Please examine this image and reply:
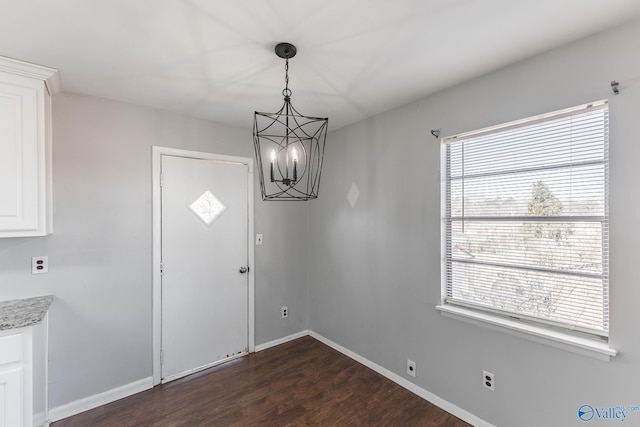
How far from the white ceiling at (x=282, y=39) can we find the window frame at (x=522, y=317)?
40 centimetres

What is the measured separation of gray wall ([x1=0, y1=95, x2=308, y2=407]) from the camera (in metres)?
2.13

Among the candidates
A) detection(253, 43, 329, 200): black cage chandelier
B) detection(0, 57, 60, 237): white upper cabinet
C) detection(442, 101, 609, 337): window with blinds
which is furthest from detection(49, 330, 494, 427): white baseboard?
detection(253, 43, 329, 200): black cage chandelier

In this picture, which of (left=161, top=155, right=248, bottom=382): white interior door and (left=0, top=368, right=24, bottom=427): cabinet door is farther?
(left=161, top=155, right=248, bottom=382): white interior door

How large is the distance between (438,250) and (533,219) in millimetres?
665

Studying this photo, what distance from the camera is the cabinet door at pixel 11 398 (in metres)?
1.57

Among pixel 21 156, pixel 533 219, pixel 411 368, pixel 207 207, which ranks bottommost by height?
pixel 411 368

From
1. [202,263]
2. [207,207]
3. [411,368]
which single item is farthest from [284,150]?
[411,368]

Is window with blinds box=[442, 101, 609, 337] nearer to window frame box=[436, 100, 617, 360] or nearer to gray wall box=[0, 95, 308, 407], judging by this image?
window frame box=[436, 100, 617, 360]

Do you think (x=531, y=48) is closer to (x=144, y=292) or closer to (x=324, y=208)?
(x=324, y=208)

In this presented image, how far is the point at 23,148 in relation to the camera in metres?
1.81

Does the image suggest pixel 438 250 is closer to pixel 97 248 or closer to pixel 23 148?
pixel 97 248

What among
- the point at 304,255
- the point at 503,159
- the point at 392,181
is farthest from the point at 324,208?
the point at 503,159

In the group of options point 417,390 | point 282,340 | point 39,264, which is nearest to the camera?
point 39,264

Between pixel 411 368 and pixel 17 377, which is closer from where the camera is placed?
pixel 17 377
